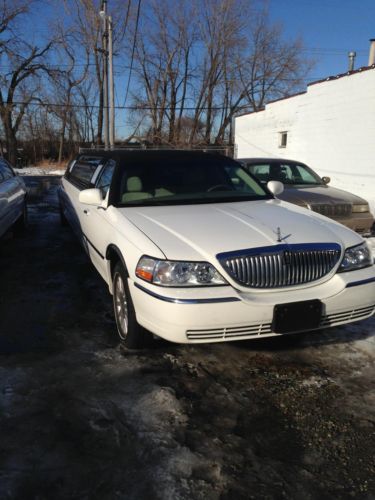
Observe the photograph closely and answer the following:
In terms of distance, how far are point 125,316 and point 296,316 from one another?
1406mm

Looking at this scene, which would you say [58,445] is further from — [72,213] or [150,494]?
[72,213]

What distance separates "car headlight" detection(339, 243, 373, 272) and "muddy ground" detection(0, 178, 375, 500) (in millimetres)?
740

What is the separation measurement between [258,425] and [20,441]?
1.37m

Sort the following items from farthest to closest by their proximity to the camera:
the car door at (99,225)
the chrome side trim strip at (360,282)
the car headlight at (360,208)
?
the car headlight at (360,208) < the car door at (99,225) < the chrome side trim strip at (360,282)

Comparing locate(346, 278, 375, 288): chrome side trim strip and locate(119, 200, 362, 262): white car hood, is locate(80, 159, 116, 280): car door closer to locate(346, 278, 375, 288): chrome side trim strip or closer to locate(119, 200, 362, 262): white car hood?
locate(119, 200, 362, 262): white car hood

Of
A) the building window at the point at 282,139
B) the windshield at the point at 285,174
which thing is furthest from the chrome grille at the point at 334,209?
the building window at the point at 282,139

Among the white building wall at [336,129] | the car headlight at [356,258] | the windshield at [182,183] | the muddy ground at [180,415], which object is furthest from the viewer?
the white building wall at [336,129]

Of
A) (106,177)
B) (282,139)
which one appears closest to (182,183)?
(106,177)

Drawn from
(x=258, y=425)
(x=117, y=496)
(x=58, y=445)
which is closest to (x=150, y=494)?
(x=117, y=496)

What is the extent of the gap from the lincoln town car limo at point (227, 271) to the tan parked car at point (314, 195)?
10.2ft

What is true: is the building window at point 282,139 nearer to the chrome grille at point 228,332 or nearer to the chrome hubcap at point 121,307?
the chrome hubcap at point 121,307

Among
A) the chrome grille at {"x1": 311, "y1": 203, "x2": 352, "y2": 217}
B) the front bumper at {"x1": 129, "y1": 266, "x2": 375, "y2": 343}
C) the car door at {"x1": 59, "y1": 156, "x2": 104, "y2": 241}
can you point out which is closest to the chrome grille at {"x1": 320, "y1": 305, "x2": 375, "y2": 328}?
the front bumper at {"x1": 129, "y1": 266, "x2": 375, "y2": 343}

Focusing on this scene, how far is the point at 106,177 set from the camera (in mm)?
4652

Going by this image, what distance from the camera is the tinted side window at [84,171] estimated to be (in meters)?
5.45
